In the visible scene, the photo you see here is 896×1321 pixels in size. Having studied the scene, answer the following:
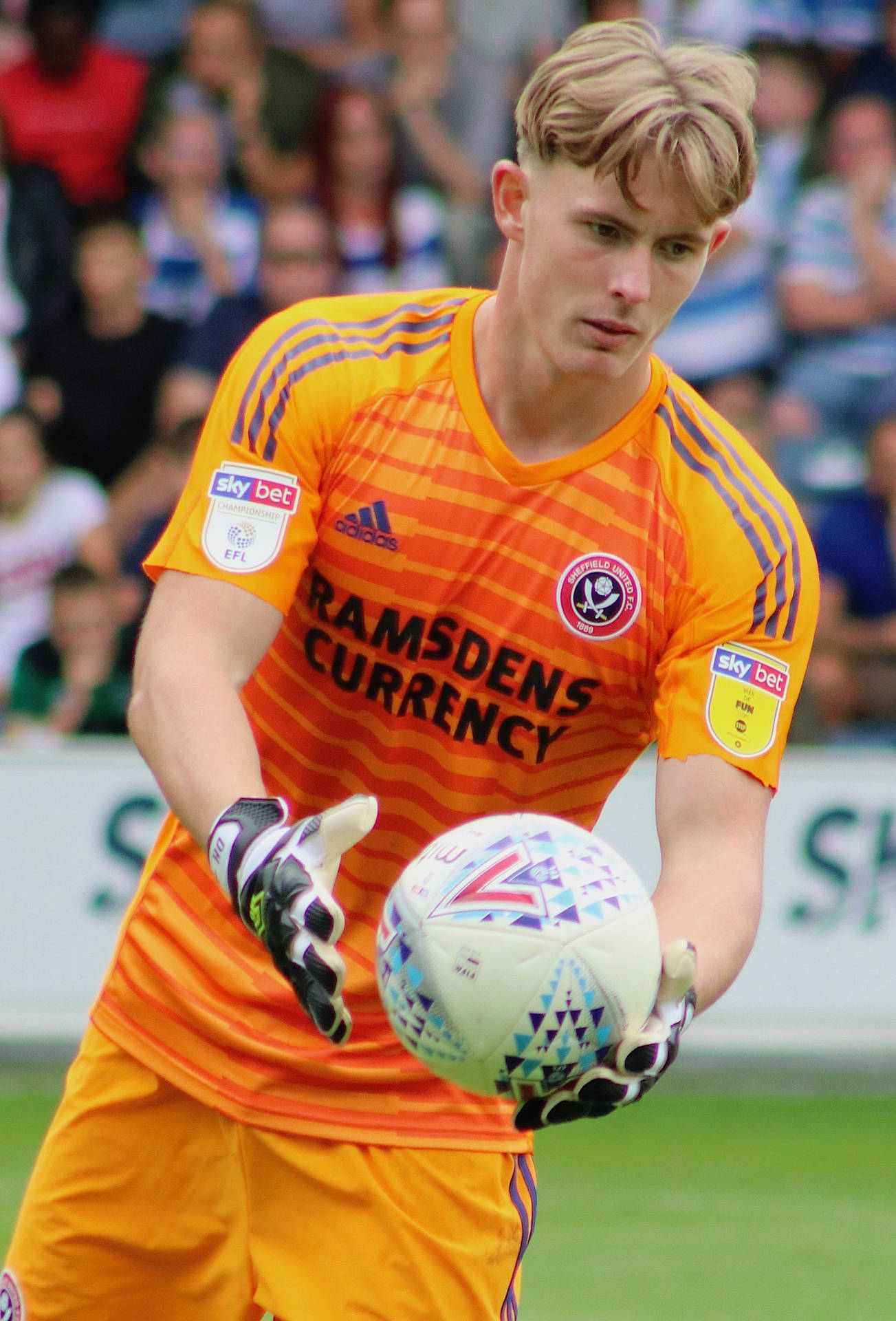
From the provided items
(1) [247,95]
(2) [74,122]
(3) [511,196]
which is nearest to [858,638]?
(1) [247,95]

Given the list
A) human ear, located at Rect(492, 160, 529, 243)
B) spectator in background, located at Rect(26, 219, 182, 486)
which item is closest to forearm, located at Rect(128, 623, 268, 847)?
human ear, located at Rect(492, 160, 529, 243)

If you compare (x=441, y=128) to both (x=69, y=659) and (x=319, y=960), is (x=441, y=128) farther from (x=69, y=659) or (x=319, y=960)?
(x=319, y=960)

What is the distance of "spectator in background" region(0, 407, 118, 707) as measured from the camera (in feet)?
29.1

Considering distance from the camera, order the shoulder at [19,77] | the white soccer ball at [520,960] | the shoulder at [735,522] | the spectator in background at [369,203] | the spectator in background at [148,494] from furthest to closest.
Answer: the shoulder at [19,77] → the spectator in background at [369,203] → the spectator in background at [148,494] → the shoulder at [735,522] → the white soccer ball at [520,960]

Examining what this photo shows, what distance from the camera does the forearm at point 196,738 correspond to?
2.90m

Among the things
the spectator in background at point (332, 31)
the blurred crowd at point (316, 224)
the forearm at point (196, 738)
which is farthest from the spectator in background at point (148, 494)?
the forearm at point (196, 738)

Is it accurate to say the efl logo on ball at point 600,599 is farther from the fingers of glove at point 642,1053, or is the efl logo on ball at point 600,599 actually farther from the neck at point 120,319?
the neck at point 120,319

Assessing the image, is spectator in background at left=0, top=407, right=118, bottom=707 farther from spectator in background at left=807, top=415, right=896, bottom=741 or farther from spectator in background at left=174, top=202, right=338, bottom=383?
spectator in background at left=807, top=415, right=896, bottom=741

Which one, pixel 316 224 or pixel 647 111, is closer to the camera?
pixel 647 111

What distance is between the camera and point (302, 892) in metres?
2.58

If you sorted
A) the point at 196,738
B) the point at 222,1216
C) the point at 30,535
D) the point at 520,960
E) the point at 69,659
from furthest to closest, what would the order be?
the point at 30,535 < the point at 69,659 < the point at 222,1216 < the point at 196,738 < the point at 520,960

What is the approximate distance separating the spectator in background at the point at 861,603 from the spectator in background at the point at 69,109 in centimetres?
393

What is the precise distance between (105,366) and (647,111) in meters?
6.71

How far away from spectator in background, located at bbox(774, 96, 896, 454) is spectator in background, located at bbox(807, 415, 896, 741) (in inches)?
26.4
